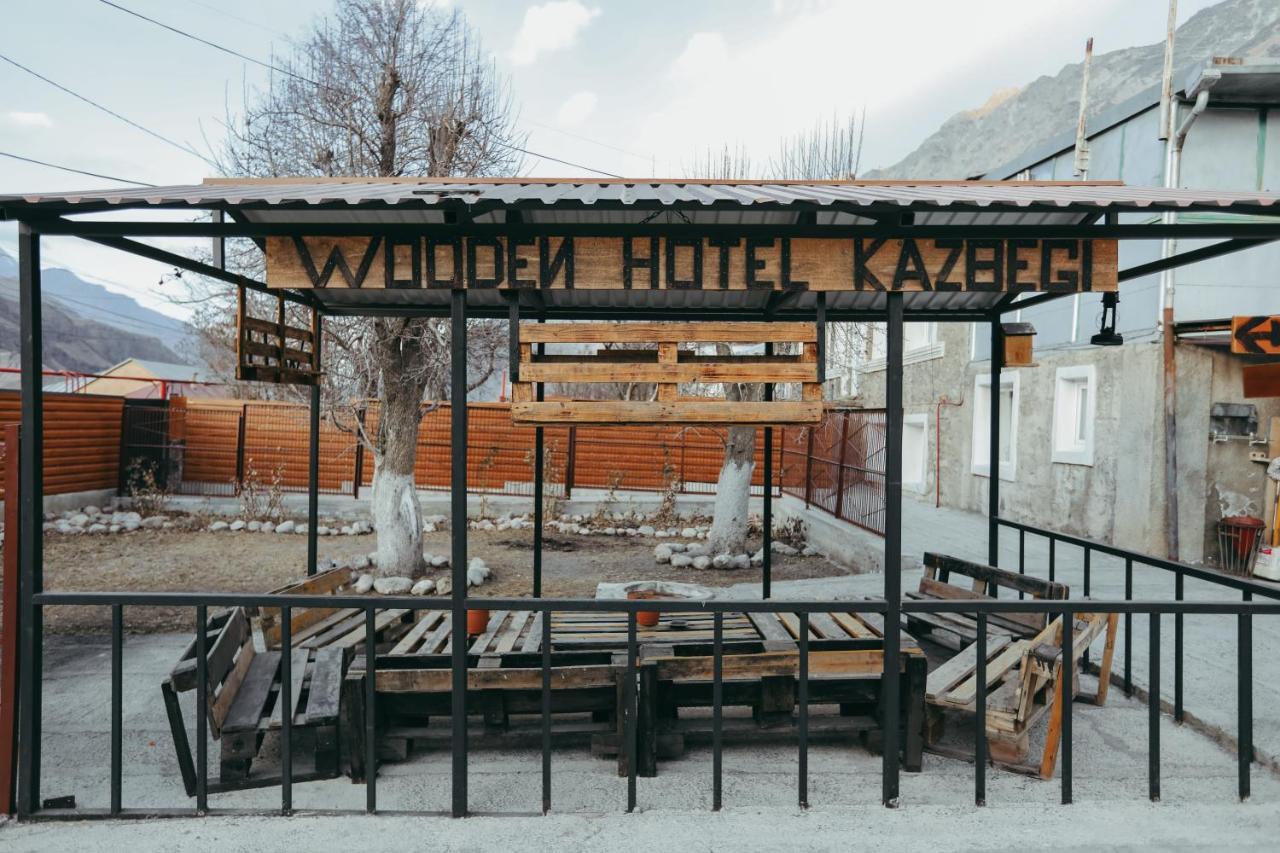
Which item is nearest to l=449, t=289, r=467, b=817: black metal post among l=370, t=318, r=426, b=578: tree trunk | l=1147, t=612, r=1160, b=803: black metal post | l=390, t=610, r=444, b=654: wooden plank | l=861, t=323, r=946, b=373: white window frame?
l=390, t=610, r=444, b=654: wooden plank

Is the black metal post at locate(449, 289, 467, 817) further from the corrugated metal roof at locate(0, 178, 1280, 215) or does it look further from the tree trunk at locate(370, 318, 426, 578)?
the tree trunk at locate(370, 318, 426, 578)

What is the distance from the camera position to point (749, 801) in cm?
352

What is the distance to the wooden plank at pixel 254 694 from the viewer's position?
3.69m

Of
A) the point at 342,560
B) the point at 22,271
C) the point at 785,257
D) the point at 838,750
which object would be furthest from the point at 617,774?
the point at 342,560

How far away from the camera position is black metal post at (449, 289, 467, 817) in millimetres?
3352

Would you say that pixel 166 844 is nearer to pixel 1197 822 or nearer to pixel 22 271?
pixel 22 271

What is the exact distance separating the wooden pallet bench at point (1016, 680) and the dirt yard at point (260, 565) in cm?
476

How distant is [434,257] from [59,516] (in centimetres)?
1283

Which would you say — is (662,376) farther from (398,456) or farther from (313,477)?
(398,456)

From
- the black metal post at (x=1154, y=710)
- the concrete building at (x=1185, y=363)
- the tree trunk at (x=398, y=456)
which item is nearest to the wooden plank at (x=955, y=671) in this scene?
the black metal post at (x=1154, y=710)

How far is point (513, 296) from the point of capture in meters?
3.73

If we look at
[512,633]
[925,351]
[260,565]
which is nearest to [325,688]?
[512,633]

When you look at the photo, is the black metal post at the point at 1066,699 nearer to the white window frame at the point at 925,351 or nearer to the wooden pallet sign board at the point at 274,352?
the wooden pallet sign board at the point at 274,352

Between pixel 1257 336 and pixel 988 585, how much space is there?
3694mm
